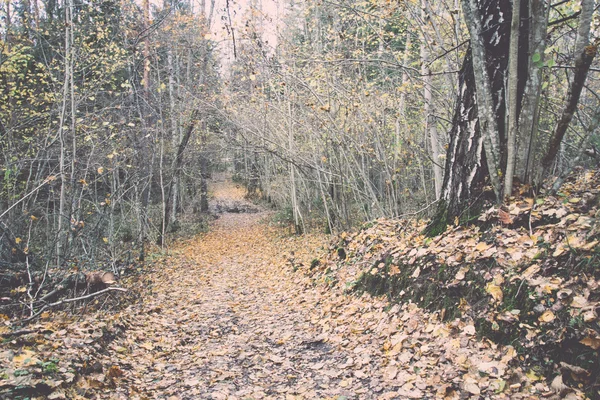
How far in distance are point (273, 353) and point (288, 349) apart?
0.18 meters

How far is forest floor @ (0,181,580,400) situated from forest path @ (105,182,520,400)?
0.01 meters

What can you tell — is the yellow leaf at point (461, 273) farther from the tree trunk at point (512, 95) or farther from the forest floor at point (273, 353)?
the tree trunk at point (512, 95)

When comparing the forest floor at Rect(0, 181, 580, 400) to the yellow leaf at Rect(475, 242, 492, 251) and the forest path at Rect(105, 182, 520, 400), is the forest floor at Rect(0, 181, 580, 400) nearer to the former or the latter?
the forest path at Rect(105, 182, 520, 400)

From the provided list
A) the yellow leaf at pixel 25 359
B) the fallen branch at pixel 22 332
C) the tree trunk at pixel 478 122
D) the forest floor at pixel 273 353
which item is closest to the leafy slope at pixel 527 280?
the forest floor at pixel 273 353

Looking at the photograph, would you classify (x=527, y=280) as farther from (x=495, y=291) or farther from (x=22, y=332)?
(x=22, y=332)

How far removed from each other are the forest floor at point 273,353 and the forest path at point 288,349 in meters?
0.01

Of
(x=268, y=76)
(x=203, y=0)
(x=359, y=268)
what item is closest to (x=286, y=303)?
(x=359, y=268)

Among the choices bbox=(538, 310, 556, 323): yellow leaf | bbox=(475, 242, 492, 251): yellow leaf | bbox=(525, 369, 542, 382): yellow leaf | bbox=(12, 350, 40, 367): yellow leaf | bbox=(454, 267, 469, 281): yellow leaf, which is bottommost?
bbox=(12, 350, 40, 367): yellow leaf

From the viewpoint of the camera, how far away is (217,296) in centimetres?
691

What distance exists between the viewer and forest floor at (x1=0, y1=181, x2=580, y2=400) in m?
2.68

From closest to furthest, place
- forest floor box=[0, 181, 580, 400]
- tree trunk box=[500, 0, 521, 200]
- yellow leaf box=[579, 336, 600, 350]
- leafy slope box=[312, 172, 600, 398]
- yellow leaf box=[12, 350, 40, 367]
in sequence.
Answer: yellow leaf box=[579, 336, 600, 350], leafy slope box=[312, 172, 600, 398], forest floor box=[0, 181, 580, 400], yellow leaf box=[12, 350, 40, 367], tree trunk box=[500, 0, 521, 200]

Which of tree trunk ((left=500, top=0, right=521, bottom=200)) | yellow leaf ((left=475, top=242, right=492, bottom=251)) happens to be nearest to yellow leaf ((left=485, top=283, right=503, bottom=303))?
yellow leaf ((left=475, top=242, right=492, bottom=251))

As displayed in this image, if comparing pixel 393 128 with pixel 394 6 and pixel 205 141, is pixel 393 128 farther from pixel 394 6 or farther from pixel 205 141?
pixel 205 141

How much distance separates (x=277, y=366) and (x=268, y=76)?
345 inches
